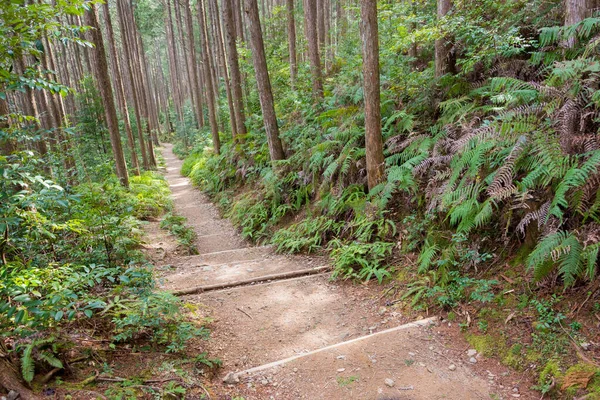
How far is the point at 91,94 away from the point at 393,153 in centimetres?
1592

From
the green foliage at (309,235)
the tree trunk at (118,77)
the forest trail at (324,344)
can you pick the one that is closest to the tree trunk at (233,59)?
the tree trunk at (118,77)

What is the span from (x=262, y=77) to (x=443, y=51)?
5.02 metres

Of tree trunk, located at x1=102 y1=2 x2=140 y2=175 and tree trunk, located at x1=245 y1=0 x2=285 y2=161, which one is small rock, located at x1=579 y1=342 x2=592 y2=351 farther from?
tree trunk, located at x1=102 y1=2 x2=140 y2=175

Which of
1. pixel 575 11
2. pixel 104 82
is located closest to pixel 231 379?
pixel 575 11

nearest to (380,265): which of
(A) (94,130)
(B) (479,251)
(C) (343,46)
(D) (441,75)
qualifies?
(B) (479,251)

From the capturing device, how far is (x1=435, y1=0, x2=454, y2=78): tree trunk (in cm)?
680

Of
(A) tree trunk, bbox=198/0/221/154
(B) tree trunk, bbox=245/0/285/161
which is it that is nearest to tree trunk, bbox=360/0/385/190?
(B) tree trunk, bbox=245/0/285/161

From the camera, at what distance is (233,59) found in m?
13.4

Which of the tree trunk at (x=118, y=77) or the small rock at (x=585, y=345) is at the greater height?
the tree trunk at (x=118, y=77)

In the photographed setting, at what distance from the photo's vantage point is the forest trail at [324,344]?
328cm

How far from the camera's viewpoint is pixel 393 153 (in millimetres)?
6746

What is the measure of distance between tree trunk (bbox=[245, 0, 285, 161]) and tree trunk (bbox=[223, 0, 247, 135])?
108 inches

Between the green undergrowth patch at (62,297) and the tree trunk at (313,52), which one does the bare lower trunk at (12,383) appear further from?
the tree trunk at (313,52)

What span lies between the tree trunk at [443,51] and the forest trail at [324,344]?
4.44 m
